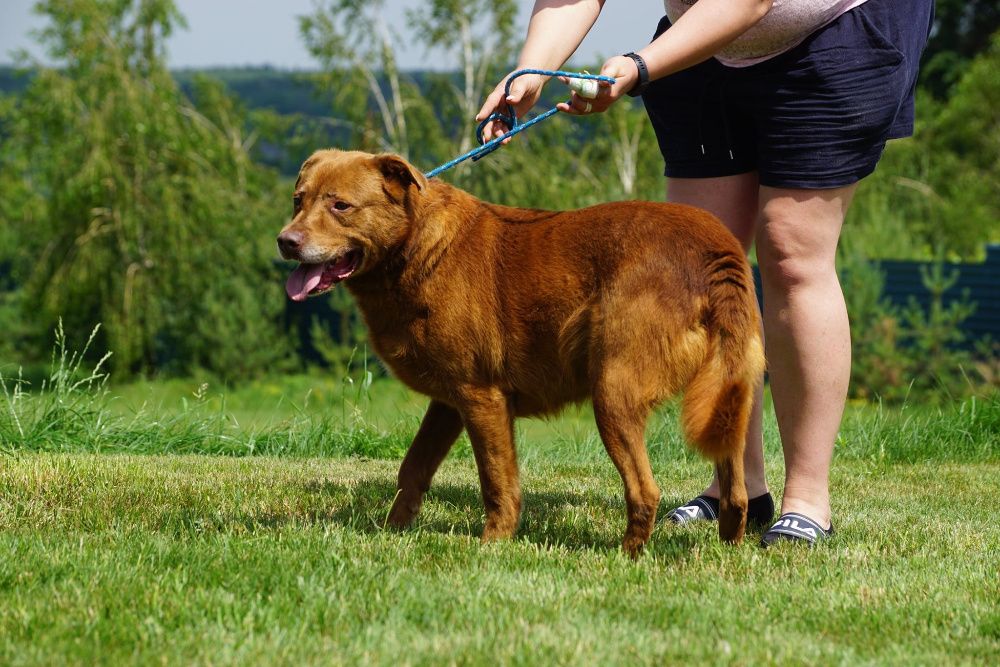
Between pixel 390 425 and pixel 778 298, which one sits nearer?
pixel 778 298

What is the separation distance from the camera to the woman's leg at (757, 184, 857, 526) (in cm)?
364

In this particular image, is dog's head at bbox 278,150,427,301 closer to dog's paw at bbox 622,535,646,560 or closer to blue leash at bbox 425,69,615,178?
blue leash at bbox 425,69,615,178

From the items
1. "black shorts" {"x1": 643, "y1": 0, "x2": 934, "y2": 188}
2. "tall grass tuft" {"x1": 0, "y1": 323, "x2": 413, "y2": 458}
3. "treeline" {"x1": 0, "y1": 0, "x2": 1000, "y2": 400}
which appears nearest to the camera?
"black shorts" {"x1": 643, "y1": 0, "x2": 934, "y2": 188}

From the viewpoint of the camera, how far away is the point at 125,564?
3072 millimetres

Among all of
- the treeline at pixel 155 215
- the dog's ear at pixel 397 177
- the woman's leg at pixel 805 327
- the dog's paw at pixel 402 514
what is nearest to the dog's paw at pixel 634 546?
the woman's leg at pixel 805 327

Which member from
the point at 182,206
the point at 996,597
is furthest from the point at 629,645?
the point at 182,206

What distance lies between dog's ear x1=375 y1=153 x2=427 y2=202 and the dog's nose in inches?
14.2

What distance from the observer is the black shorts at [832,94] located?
3.53 meters

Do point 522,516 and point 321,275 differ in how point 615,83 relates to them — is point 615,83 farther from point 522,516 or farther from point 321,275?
point 522,516

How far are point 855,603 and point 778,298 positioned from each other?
1181mm

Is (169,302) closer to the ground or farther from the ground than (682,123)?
closer to the ground

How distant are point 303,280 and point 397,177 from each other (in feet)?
1.53

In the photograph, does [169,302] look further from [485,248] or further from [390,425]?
[485,248]

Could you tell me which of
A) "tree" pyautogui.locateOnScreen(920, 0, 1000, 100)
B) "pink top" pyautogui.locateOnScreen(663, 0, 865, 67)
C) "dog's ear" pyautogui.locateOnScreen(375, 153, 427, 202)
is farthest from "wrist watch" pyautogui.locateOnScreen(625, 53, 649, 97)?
"tree" pyautogui.locateOnScreen(920, 0, 1000, 100)
